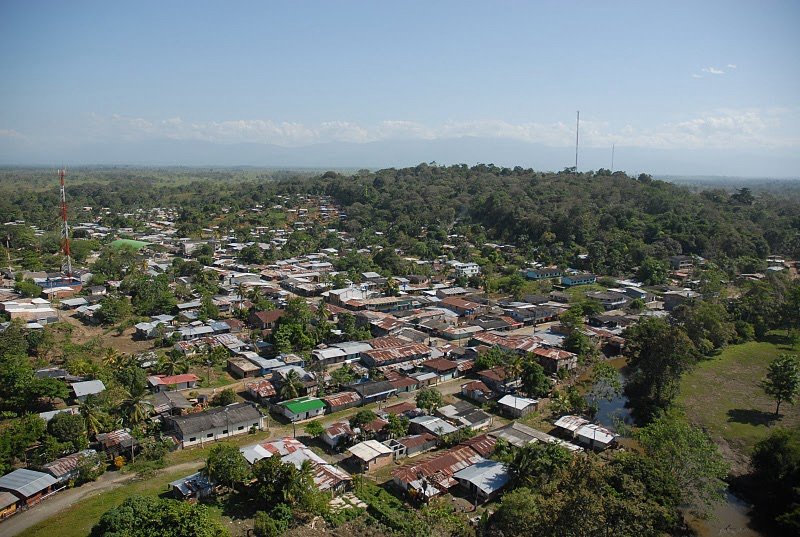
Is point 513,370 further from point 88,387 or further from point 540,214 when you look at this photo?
point 540,214

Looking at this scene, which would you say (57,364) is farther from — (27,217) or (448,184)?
(448,184)

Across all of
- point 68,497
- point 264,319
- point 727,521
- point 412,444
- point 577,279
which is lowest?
point 727,521

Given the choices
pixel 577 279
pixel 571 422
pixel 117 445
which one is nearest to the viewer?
pixel 117 445

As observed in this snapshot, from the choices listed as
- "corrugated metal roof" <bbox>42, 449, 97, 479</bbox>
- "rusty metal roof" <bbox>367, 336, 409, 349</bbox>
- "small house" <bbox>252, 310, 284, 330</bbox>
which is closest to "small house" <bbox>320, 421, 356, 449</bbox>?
"corrugated metal roof" <bbox>42, 449, 97, 479</bbox>

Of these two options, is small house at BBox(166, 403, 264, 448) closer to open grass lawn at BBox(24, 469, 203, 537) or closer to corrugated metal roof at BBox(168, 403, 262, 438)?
corrugated metal roof at BBox(168, 403, 262, 438)

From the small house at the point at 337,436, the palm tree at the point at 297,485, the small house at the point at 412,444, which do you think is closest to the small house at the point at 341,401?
the small house at the point at 337,436

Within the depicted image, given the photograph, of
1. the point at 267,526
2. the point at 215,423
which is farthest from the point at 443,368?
the point at 267,526

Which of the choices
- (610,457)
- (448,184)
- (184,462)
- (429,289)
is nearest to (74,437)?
(184,462)
